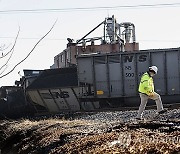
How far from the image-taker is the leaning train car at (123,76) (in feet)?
55.0

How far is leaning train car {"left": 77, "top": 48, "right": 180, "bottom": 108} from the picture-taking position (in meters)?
16.8

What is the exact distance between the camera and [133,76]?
17.0 m

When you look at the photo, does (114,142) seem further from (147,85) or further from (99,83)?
(99,83)

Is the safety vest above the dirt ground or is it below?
above

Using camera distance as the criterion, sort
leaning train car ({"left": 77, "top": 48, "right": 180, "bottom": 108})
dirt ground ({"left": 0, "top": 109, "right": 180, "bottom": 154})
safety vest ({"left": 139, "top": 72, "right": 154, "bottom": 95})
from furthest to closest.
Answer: leaning train car ({"left": 77, "top": 48, "right": 180, "bottom": 108}) → safety vest ({"left": 139, "top": 72, "right": 154, "bottom": 95}) → dirt ground ({"left": 0, "top": 109, "right": 180, "bottom": 154})

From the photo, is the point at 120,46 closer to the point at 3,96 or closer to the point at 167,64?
the point at 167,64

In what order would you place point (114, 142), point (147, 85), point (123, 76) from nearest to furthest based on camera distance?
1. point (114, 142)
2. point (147, 85)
3. point (123, 76)

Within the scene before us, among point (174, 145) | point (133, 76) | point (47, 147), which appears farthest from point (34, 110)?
point (174, 145)

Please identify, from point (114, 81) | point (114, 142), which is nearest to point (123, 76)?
point (114, 81)

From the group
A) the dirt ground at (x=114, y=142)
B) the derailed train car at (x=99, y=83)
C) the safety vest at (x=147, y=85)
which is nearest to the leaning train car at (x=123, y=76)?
the derailed train car at (x=99, y=83)

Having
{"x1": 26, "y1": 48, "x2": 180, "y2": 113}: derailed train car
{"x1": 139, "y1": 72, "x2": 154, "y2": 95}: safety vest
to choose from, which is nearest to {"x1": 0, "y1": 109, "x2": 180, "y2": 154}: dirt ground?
{"x1": 139, "y1": 72, "x2": 154, "y2": 95}: safety vest

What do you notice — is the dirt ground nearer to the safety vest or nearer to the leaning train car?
the safety vest

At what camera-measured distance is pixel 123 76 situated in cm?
1706

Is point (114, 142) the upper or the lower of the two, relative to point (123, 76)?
lower
